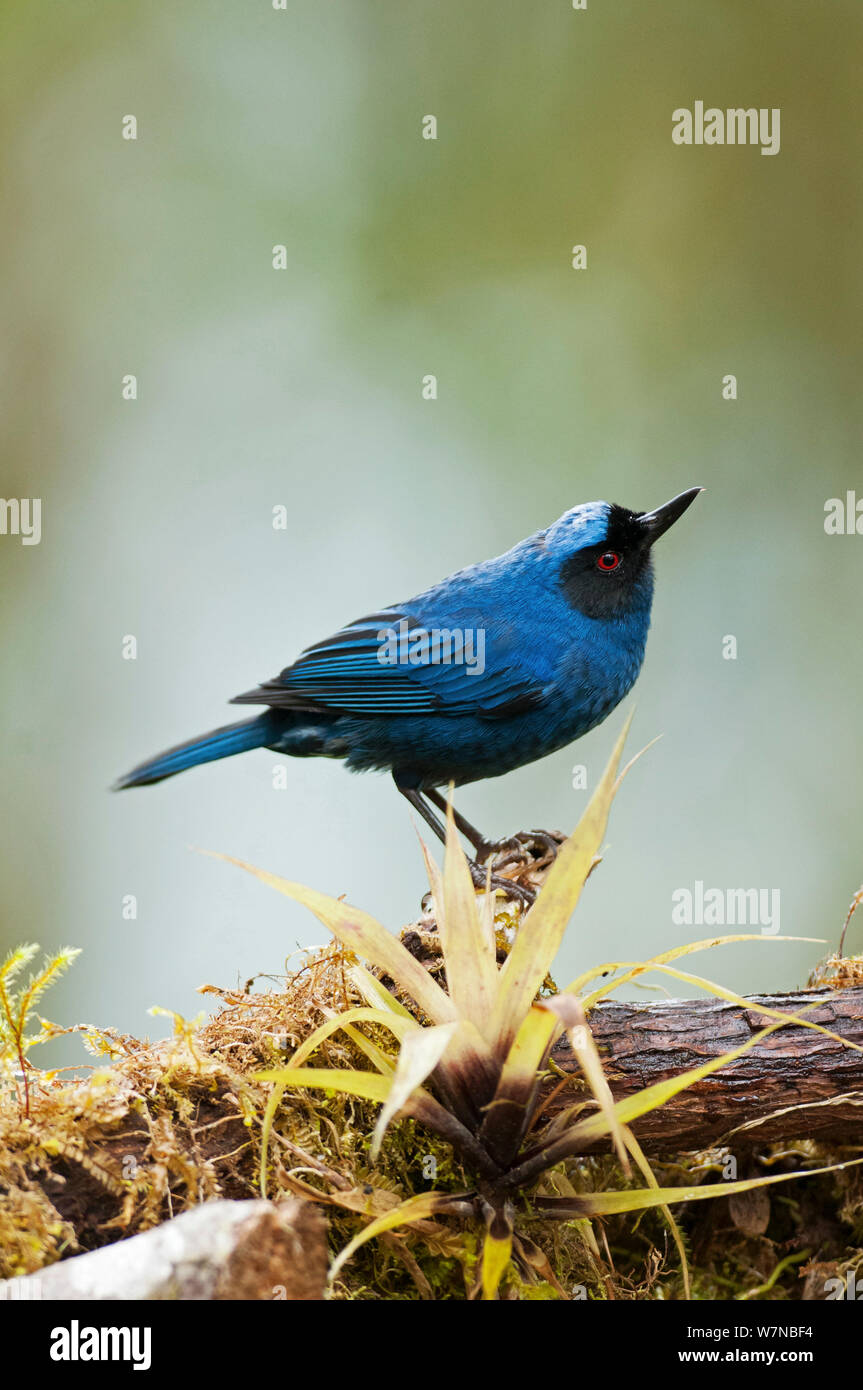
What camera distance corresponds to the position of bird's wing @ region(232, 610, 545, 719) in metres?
4.36

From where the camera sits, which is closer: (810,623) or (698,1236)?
(698,1236)

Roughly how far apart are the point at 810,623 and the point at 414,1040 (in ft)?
19.9

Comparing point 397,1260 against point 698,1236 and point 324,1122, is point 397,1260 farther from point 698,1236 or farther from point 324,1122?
point 698,1236

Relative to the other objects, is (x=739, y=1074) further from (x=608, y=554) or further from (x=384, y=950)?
(x=608, y=554)

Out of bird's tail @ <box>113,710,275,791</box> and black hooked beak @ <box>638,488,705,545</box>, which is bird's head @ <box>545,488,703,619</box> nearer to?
black hooked beak @ <box>638,488,705,545</box>

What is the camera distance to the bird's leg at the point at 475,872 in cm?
341

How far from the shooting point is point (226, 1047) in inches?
98.3

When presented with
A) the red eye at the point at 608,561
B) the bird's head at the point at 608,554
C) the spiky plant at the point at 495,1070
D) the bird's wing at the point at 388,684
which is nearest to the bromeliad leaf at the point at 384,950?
the spiky plant at the point at 495,1070

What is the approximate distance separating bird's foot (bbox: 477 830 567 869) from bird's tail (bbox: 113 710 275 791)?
4.29 ft

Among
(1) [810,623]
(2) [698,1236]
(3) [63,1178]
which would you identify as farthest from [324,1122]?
(1) [810,623]

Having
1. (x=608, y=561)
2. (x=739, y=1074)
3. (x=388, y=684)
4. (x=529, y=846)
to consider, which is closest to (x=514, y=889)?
(x=529, y=846)

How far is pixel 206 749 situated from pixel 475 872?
4.42 ft

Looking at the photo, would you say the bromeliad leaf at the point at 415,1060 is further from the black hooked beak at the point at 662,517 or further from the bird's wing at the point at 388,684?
the black hooked beak at the point at 662,517

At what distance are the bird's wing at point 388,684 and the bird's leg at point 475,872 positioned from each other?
0.37 meters
